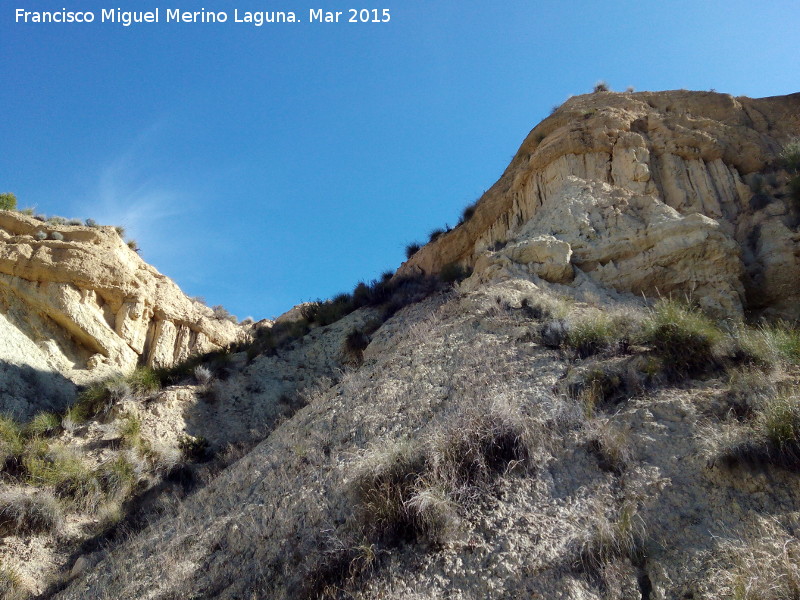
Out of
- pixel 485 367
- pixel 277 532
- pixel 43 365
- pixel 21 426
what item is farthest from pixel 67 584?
pixel 43 365

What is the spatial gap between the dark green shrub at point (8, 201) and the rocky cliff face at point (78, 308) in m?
2.88

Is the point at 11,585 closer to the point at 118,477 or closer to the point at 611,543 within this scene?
the point at 118,477

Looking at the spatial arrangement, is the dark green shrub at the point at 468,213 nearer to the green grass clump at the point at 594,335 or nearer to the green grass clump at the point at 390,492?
the green grass clump at the point at 594,335

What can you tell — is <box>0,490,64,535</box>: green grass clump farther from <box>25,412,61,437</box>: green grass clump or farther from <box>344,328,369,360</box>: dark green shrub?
<box>344,328,369,360</box>: dark green shrub

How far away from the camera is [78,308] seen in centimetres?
1518

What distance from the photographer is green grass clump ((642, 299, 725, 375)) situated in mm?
7125

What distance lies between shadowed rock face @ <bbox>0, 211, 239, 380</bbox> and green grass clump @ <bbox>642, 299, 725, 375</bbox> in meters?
13.2

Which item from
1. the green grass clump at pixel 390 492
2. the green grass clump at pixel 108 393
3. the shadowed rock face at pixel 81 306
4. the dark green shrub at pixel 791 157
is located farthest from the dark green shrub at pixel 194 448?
the dark green shrub at pixel 791 157

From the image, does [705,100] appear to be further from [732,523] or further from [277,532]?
[277,532]

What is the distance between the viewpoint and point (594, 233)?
1268 centimetres

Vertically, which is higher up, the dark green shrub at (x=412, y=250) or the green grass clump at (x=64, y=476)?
the dark green shrub at (x=412, y=250)

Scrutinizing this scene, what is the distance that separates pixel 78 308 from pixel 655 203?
571 inches

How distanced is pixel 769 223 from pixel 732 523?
9.71 metres

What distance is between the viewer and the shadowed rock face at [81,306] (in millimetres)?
14609
